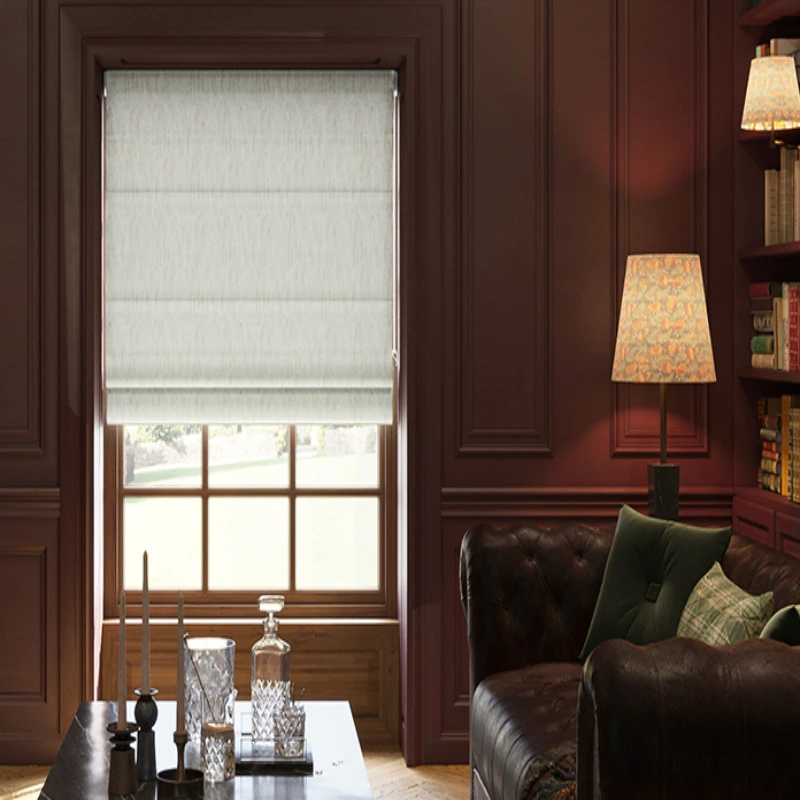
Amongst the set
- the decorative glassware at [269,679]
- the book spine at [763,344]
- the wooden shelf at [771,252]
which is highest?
the wooden shelf at [771,252]

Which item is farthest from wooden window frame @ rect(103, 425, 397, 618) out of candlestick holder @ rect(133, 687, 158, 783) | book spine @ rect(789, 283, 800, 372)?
candlestick holder @ rect(133, 687, 158, 783)

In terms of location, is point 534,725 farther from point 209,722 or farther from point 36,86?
point 36,86

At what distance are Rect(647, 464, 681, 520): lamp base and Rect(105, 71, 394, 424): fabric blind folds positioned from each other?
46.7 inches

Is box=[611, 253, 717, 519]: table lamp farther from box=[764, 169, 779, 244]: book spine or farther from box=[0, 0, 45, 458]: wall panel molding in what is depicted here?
box=[0, 0, 45, 458]: wall panel molding

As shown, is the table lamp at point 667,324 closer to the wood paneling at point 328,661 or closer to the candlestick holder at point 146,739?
the wood paneling at point 328,661

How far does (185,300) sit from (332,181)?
28.4 inches

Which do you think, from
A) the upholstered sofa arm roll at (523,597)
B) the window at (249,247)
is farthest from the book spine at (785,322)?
the window at (249,247)

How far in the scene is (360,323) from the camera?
14.0ft

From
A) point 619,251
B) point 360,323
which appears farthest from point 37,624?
point 619,251

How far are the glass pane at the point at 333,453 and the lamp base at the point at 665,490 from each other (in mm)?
1187

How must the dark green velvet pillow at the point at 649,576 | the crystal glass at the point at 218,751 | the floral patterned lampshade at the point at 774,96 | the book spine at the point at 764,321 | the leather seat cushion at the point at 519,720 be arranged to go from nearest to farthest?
1. the crystal glass at the point at 218,751
2. the leather seat cushion at the point at 519,720
3. the dark green velvet pillow at the point at 649,576
4. the floral patterned lampshade at the point at 774,96
5. the book spine at the point at 764,321

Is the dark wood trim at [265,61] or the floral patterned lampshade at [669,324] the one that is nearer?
the floral patterned lampshade at [669,324]

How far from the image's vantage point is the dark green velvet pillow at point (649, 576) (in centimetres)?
305

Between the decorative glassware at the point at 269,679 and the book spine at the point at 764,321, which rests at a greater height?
the book spine at the point at 764,321
